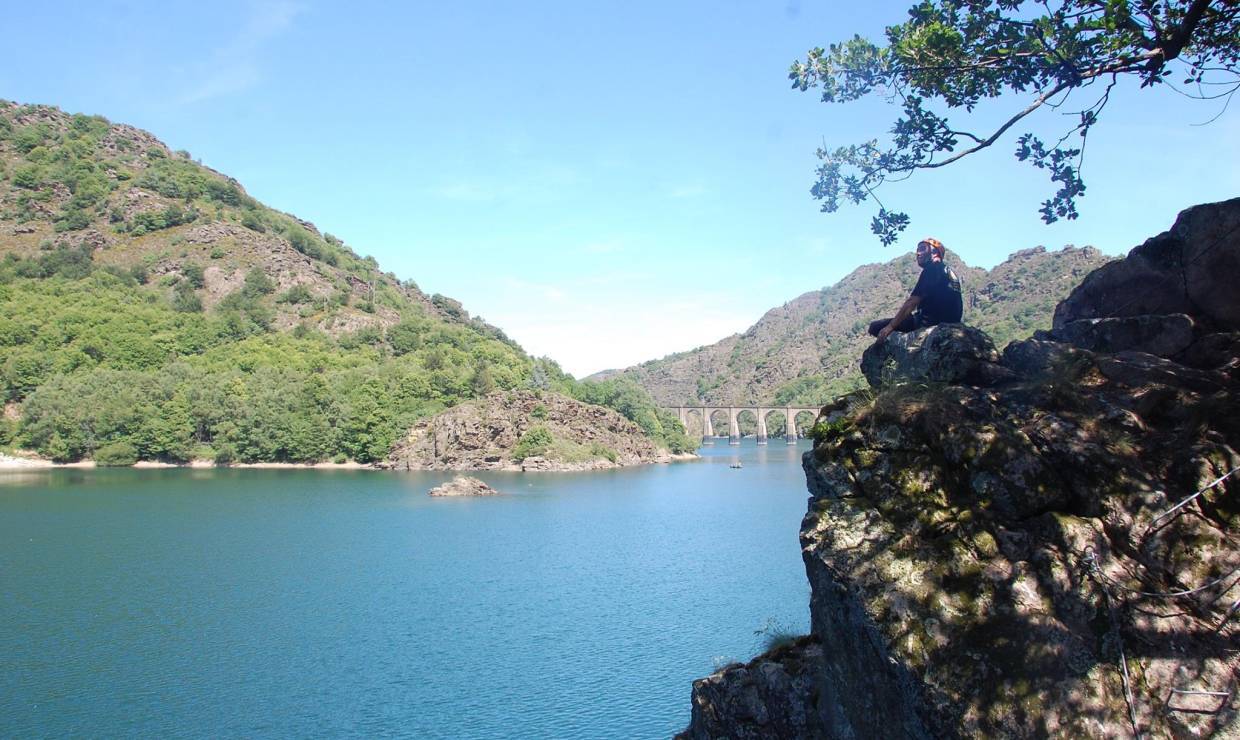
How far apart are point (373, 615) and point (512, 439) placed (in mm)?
81430

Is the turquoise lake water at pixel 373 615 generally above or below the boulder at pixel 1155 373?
below

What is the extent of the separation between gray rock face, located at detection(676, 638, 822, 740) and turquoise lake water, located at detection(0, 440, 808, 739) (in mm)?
4419

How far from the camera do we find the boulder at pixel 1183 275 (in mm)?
10359

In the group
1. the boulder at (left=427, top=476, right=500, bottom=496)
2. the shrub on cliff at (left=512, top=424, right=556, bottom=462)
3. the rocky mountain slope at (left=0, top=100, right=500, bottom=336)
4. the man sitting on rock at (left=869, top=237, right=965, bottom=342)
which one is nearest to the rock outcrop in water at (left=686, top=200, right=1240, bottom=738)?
the man sitting on rock at (left=869, top=237, right=965, bottom=342)

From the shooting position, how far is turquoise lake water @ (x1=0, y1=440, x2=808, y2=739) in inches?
863

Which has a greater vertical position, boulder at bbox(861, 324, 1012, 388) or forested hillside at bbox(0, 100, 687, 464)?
forested hillside at bbox(0, 100, 687, 464)

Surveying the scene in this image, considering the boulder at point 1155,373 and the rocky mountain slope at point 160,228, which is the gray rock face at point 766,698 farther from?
the rocky mountain slope at point 160,228

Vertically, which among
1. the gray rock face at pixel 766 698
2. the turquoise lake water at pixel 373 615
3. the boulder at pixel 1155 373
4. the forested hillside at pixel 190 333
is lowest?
the turquoise lake water at pixel 373 615

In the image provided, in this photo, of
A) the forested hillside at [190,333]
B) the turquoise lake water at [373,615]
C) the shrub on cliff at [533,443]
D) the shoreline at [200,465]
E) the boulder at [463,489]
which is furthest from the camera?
the shrub on cliff at [533,443]

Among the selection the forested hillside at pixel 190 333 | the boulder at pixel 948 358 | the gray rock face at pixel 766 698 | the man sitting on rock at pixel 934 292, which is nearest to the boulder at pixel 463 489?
the forested hillside at pixel 190 333

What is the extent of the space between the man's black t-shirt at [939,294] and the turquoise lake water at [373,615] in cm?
969

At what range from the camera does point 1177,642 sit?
7.05 metres

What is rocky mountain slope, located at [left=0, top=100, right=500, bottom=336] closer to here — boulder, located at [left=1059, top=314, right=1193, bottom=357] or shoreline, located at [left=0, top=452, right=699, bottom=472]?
shoreline, located at [left=0, top=452, right=699, bottom=472]

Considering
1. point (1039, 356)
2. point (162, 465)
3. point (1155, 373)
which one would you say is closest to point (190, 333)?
point (162, 465)
